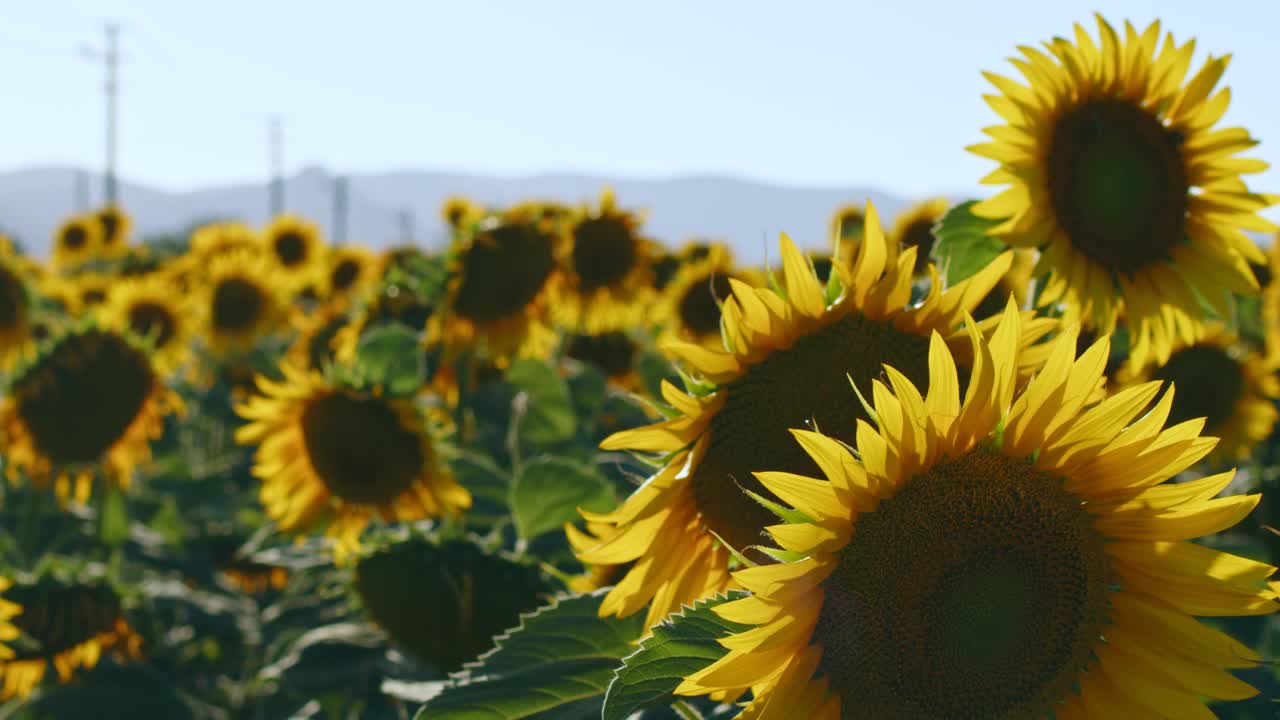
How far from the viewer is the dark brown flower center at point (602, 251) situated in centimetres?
458

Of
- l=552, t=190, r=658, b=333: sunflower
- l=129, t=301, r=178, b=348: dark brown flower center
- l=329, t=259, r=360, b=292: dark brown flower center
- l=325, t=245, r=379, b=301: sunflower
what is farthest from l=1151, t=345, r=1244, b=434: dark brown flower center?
l=329, t=259, r=360, b=292: dark brown flower center

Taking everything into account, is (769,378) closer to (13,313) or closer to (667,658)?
(667,658)

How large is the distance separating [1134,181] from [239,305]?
6.11 meters

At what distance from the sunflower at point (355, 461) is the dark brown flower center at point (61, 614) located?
2.30 ft

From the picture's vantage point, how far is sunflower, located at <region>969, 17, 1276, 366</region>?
72.1 inches

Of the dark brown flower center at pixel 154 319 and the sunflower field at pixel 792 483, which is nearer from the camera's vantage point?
the sunflower field at pixel 792 483

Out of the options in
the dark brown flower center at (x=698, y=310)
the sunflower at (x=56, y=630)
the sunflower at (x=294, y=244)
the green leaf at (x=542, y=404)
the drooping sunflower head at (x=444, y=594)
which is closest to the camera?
the drooping sunflower head at (x=444, y=594)

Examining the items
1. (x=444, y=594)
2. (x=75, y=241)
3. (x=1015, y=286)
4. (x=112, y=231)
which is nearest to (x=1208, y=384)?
(x=1015, y=286)

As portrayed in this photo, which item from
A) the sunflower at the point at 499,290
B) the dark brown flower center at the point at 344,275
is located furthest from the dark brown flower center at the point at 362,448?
the dark brown flower center at the point at 344,275

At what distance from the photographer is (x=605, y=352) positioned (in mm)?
5590

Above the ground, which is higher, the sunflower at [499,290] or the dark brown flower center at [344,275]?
the sunflower at [499,290]

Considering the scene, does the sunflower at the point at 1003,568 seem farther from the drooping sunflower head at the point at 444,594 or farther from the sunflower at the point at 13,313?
the sunflower at the point at 13,313

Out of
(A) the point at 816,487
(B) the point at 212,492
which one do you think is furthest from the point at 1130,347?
(B) the point at 212,492

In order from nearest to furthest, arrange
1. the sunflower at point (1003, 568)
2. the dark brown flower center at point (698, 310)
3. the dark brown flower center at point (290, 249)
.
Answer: the sunflower at point (1003, 568), the dark brown flower center at point (698, 310), the dark brown flower center at point (290, 249)
